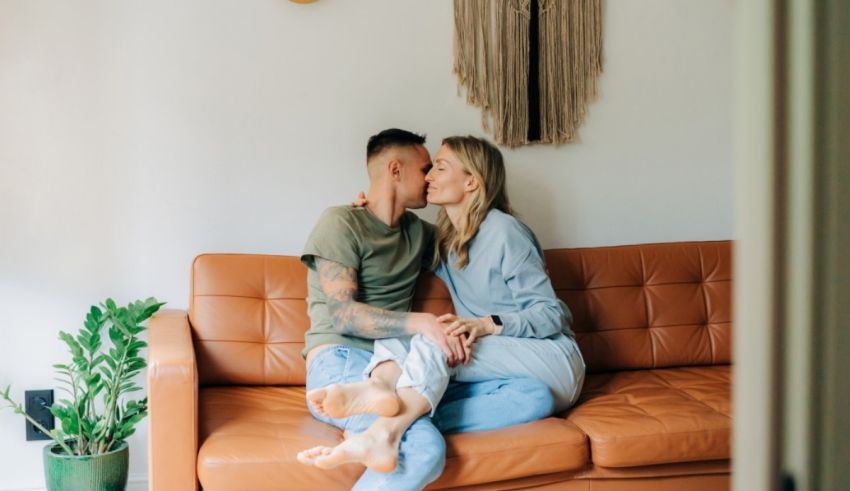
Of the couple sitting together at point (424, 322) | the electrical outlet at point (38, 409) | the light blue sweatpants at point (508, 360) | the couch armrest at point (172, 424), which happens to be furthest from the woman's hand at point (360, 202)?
the electrical outlet at point (38, 409)

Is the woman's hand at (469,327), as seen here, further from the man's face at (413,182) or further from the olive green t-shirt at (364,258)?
the man's face at (413,182)

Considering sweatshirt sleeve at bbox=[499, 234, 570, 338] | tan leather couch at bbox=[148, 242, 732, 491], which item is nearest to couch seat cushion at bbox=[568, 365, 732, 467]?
tan leather couch at bbox=[148, 242, 732, 491]

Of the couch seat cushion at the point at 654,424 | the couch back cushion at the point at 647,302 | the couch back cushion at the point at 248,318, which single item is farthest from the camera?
the couch back cushion at the point at 647,302

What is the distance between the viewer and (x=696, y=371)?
8.52 ft

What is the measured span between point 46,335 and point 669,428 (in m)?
1.87

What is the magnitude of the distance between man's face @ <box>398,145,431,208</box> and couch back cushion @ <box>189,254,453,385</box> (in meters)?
0.40

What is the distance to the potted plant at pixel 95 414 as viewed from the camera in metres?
2.20

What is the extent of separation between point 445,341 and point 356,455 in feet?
1.47

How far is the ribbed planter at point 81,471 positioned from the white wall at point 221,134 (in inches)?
13.2

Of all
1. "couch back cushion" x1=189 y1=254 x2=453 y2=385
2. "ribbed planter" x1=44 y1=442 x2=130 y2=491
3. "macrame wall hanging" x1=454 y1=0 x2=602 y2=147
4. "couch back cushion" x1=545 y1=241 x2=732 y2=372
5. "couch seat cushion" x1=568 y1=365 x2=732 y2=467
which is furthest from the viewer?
"macrame wall hanging" x1=454 y1=0 x2=602 y2=147

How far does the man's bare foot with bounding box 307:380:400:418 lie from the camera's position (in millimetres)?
1769

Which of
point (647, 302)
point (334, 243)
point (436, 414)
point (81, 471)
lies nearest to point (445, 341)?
point (436, 414)

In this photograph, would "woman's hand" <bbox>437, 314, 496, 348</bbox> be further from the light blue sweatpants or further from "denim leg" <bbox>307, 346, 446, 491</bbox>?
"denim leg" <bbox>307, 346, 446, 491</bbox>

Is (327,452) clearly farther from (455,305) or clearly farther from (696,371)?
(696,371)
